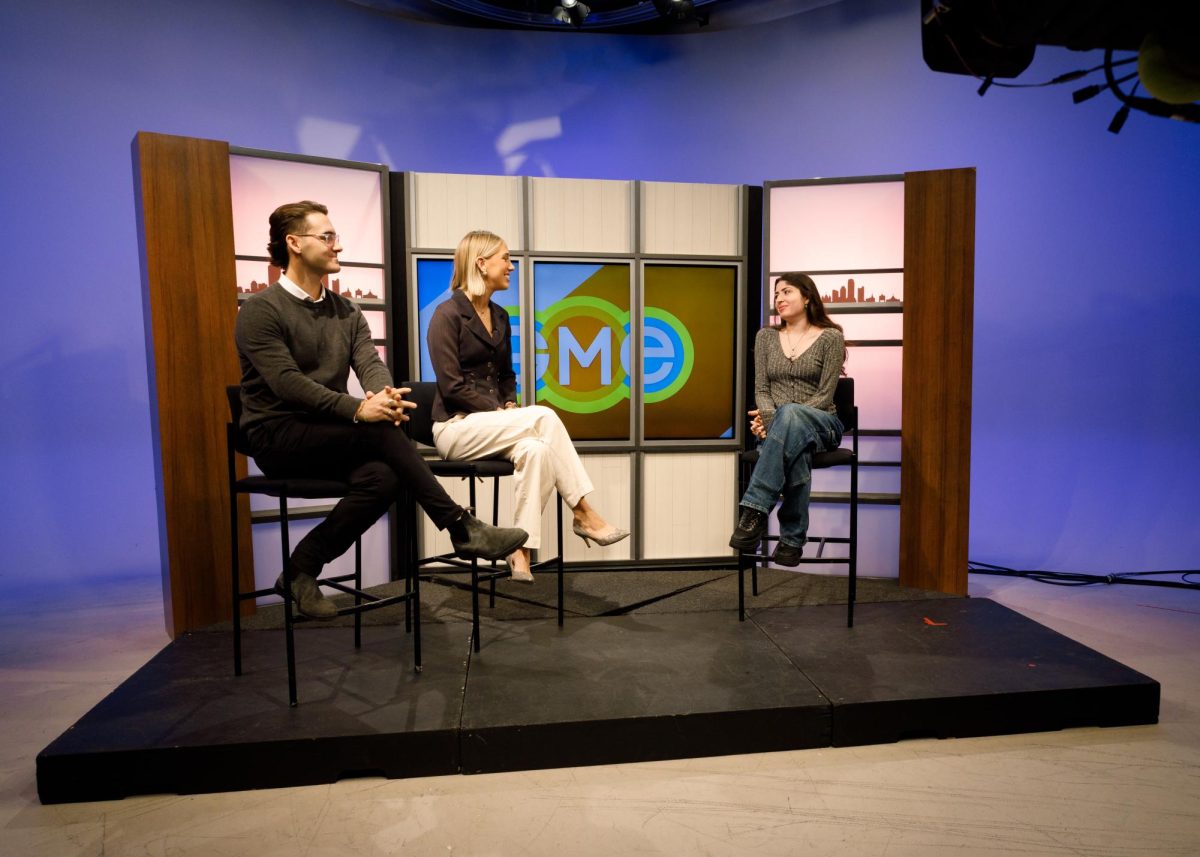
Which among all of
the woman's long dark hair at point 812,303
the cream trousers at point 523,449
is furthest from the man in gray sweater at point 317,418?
the woman's long dark hair at point 812,303

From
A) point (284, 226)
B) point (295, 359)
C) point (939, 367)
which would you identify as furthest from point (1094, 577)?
point (284, 226)

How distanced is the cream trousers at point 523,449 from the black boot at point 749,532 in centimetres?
76

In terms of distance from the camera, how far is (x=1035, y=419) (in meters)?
5.12

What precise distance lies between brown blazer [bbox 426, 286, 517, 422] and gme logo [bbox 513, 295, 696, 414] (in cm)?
88

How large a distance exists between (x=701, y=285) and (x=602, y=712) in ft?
9.17

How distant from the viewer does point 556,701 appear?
8.19 ft

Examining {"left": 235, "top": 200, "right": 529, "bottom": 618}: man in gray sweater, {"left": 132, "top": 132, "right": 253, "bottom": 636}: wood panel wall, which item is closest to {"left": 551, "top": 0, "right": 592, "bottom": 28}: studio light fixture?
{"left": 132, "top": 132, "right": 253, "bottom": 636}: wood panel wall

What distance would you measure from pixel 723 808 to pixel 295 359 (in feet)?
6.74

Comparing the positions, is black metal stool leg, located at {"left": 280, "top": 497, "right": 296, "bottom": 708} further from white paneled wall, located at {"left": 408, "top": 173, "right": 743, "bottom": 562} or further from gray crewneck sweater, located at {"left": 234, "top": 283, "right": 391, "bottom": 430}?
white paneled wall, located at {"left": 408, "top": 173, "right": 743, "bottom": 562}

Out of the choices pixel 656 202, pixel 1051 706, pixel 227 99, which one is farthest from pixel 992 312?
pixel 227 99

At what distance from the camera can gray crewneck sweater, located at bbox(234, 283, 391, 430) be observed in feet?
8.52

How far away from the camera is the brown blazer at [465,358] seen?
10.7 ft

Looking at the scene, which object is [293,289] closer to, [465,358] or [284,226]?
[284,226]

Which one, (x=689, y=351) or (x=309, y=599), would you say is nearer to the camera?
(x=309, y=599)
